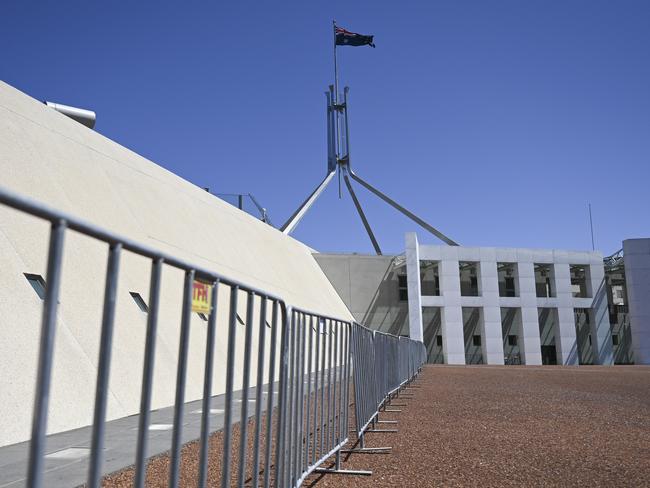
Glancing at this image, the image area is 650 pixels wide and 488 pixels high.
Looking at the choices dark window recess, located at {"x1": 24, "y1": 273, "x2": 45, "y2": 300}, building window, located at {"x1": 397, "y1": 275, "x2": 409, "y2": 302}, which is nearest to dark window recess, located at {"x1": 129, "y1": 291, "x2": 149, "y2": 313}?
A: dark window recess, located at {"x1": 24, "y1": 273, "x2": 45, "y2": 300}

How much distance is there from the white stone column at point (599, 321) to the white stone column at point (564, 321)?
1.77 m

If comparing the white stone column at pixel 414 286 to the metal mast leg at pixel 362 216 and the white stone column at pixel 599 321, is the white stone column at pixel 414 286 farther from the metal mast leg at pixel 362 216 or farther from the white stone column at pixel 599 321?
the white stone column at pixel 599 321

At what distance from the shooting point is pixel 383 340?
1006 centimetres

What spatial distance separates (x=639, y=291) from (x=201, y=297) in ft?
148

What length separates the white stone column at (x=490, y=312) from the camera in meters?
39.2

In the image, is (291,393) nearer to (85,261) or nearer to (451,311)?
(85,261)

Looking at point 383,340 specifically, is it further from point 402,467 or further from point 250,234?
point 250,234

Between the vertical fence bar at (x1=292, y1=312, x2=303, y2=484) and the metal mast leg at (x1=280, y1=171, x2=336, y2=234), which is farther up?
the metal mast leg at (x1=280, y1=171, x2=336, y2=234)

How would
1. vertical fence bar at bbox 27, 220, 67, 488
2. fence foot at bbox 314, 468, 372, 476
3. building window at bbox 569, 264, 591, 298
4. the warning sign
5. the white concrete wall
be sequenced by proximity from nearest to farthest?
vertical fence bar at bbox 27, 220, 67, 488, the warning sign, fence foot at bbox 314, 468, 372, 476, the white concrete wall, building window at bbox 569, 264, 591, 298

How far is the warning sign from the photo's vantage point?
8.61ft

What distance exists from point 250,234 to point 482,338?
70.1 feet

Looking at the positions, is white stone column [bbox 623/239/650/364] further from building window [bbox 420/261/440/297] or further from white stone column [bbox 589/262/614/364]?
building window [bbox 420/261/440/297]

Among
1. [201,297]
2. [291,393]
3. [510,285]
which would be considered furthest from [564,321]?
[201,297]

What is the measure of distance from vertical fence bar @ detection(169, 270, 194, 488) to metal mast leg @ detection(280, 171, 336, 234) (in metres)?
37.7
